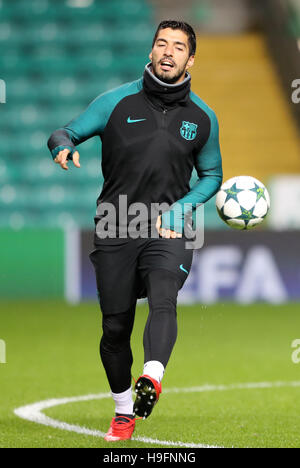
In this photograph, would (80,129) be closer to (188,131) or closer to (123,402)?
(188,131)

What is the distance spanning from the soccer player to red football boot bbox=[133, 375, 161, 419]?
0.74 meters

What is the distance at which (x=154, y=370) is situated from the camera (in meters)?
4.63

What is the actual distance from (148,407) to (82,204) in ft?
42.4

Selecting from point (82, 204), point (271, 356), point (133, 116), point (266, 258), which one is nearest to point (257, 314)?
point (266, 258)

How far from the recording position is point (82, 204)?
679 inches

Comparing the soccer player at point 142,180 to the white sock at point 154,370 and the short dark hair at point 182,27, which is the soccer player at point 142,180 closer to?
the short dark hair at point 182,27

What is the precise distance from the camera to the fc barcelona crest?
5.36 m

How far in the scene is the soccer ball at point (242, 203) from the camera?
583 cm

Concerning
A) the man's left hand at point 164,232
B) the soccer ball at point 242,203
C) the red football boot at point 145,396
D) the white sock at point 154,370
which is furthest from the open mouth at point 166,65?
the red football boot at point 145,396

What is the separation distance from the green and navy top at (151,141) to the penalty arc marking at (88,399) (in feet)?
3.69

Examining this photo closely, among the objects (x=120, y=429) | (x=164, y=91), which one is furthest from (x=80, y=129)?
(x=120, y=429)

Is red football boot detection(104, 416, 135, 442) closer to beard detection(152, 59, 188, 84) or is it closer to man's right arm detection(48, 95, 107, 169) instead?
man's right arm detection(48, 95, 107, 169)

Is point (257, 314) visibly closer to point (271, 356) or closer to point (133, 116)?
point (271, 356)

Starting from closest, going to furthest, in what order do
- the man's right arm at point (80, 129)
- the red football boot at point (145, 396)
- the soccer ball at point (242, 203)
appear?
the red football boot at point (145, 396) → the man's right arm at point (80, 129) → the soccer ball at point (242, 203)
